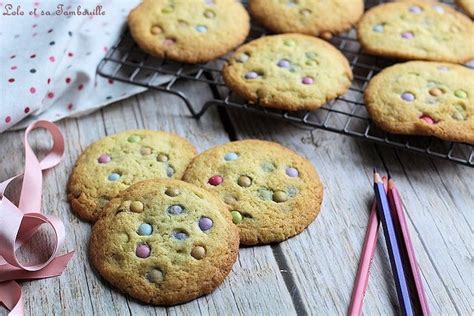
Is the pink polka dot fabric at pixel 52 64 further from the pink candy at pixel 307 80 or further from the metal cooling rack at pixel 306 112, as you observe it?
the pink candy at pixel 307 80

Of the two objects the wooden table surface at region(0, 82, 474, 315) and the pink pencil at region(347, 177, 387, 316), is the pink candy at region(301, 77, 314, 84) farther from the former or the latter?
the pink pencil at region(347, 177, 387, 316)

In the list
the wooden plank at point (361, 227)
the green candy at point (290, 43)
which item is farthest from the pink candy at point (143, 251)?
the green candy at point (290, 43)

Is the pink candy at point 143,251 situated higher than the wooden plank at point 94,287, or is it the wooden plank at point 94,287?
the pink candy at point 143,251

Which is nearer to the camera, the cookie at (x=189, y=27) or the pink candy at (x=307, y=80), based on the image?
the pink candy at (x=307, y=80)

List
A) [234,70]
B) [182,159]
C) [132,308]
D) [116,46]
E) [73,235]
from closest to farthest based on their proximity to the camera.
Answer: [132,308], [73,235], [182,159], [234,70], [116,46]

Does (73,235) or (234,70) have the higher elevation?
→ (234,70)

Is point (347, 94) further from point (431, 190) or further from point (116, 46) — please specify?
point (116, 46)

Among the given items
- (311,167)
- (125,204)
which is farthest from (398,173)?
(125,204)
